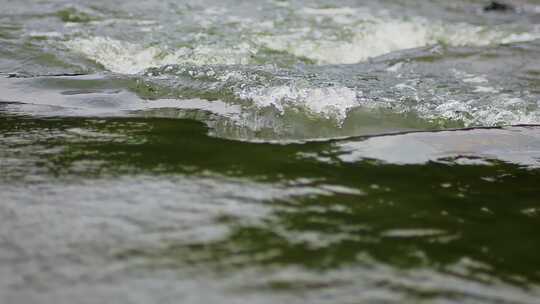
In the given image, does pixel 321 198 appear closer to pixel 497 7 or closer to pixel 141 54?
pixel 141 54

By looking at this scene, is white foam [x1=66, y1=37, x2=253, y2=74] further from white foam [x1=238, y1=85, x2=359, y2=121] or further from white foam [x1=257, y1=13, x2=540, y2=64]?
white foam [x1=238, y1=85, x2=359, y2=121]

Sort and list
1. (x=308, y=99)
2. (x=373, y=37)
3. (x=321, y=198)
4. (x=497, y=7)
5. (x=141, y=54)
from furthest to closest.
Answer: (x=497, y=7) < (x=373, y=37) < (x=141, y=54) < (x=308, y=99) < (x=321, y=198)

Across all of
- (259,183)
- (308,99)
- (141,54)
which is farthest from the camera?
(141,54)

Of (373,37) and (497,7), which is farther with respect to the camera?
(497,7)

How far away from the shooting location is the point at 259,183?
3131 millimetres

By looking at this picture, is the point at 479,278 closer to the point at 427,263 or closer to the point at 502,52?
the point at 427,263

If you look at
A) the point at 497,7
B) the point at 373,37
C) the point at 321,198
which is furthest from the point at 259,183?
the point at 497,7

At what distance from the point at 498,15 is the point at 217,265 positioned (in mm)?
10683

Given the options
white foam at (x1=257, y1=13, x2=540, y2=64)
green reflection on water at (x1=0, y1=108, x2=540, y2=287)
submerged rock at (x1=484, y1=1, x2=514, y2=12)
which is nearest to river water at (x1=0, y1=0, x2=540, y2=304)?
green reflection on water at (x1=0, y1=108, x2=540, y2=287)

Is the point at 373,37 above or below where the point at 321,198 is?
above

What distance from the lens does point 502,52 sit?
8.24 meters

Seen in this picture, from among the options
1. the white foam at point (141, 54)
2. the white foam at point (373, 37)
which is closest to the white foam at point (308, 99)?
the white foam at point (141, 54)

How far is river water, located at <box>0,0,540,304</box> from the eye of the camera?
7.61ft

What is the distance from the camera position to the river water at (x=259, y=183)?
7.61 feet
